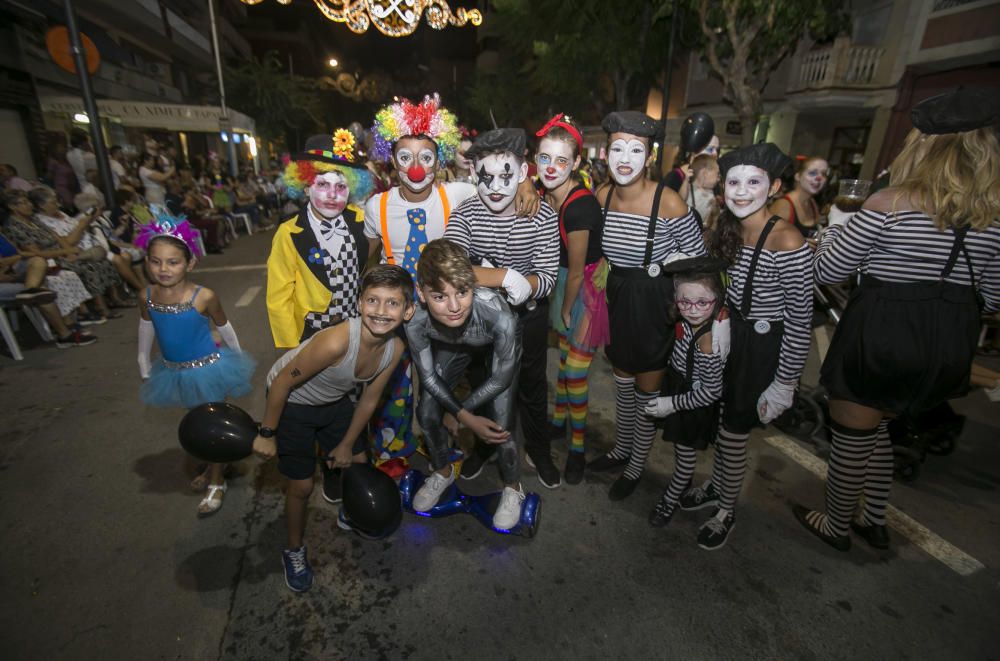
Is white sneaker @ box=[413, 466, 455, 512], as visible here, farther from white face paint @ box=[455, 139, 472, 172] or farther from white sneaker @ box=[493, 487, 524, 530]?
white face paint @ box=[455, 139, 472, 172]

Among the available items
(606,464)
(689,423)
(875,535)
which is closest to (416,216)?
(689,423)

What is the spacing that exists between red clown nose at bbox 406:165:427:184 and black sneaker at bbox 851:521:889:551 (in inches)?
128

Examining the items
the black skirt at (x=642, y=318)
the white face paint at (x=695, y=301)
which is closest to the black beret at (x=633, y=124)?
the black skirt at (x=642, y=318)

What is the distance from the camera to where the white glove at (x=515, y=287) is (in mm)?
2396

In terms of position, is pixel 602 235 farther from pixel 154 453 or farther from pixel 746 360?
pixel 154 453

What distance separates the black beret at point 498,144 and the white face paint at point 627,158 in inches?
19.8

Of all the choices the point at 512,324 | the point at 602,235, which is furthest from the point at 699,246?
the point at 512,324

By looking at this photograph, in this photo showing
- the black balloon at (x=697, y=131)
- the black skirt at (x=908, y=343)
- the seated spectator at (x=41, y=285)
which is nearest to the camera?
the black skirt at (x=908, y=343)

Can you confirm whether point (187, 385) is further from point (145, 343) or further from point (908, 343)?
point (908, 343)

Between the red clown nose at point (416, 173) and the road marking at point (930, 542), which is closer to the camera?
the road marking at point (930, 542)

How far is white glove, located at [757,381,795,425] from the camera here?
91.4 inches

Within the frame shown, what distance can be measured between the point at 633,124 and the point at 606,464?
2.20m

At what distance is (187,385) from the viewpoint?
112 inches

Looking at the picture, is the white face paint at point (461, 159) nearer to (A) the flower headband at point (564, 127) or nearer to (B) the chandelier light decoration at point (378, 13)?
(A) the flower headband at point (564, 127)
